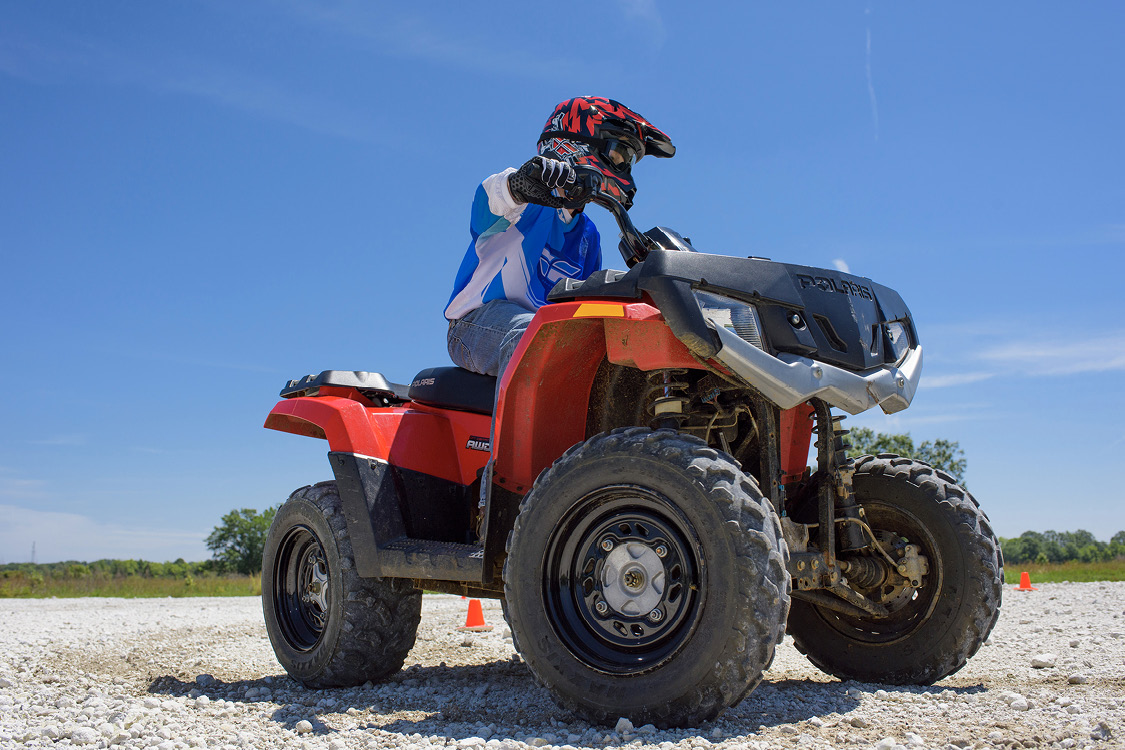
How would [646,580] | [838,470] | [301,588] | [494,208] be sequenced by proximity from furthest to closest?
[301,588]
[494,208]
[838,470]
[646,580]

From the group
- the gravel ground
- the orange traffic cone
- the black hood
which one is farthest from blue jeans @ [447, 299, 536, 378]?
the orange traffic cone

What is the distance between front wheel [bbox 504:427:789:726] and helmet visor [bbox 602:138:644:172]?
6.02 ft

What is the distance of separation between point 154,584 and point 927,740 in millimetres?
19273

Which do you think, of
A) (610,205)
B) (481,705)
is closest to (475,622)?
(481,705)

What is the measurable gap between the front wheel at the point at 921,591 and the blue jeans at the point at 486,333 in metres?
1.69

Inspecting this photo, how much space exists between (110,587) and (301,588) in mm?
15324

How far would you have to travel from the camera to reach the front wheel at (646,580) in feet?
8.36

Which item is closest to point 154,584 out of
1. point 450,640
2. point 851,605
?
point 450,640

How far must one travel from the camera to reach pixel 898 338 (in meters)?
3.52

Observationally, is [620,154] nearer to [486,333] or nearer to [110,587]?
[486,333]

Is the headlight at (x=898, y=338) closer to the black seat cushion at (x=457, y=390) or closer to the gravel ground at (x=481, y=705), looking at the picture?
the gravel ground at (x=481, y=705)

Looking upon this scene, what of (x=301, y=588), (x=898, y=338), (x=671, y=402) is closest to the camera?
(x=671, y=402)

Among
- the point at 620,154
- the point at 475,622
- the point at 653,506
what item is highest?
the point at 620,154

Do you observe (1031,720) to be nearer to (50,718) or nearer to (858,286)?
(858,286)
